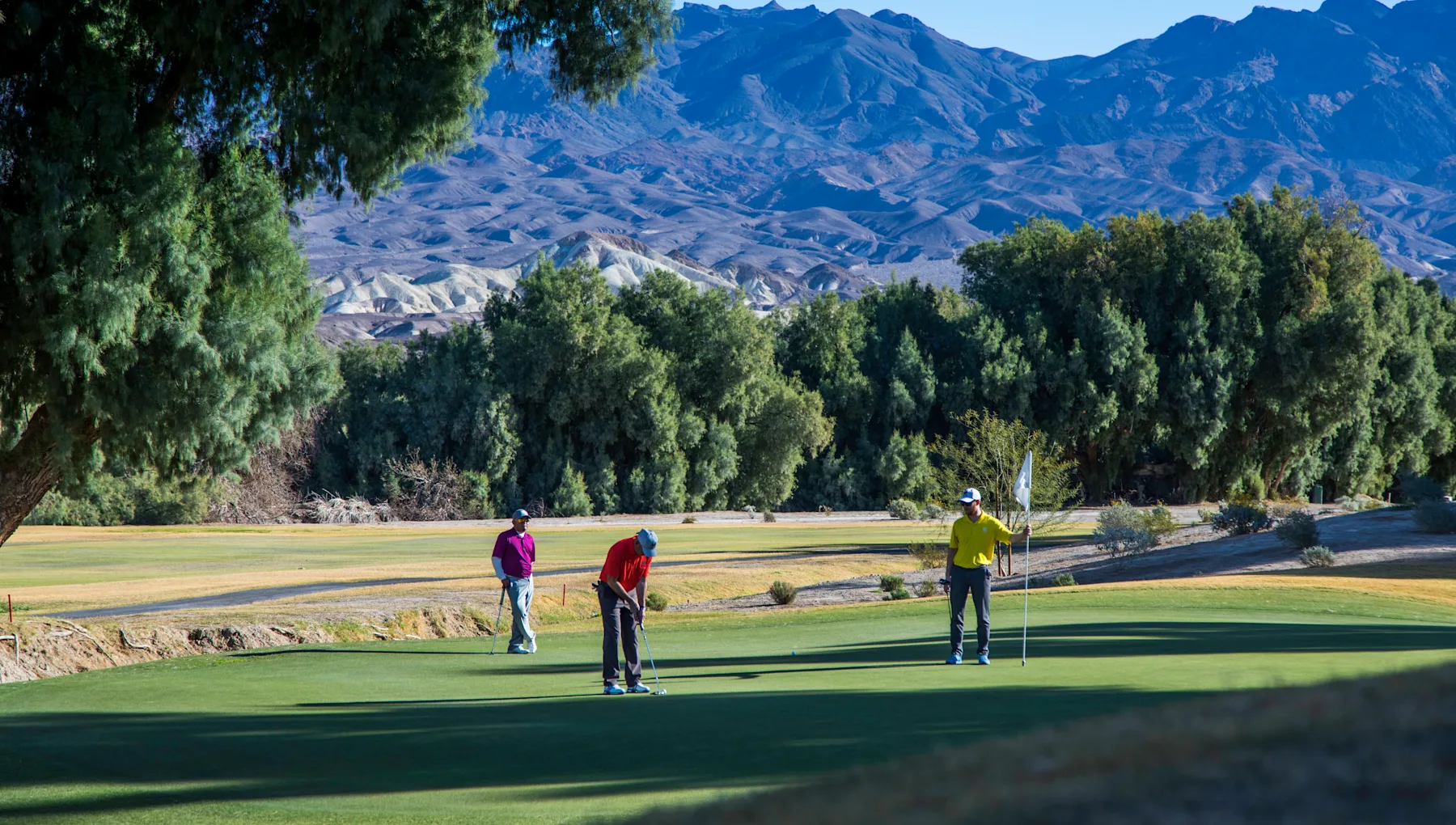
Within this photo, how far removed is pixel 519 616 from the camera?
18.4 meters

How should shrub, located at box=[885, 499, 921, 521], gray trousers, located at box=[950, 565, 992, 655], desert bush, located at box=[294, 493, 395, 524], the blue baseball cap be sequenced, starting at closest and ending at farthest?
the blue baseball cap → gray trousers, located at box=[950, 565, 992, 655] → shrub, located at box=[885, 499, 921, 521] → desert bush, located at box=[294, 493, 395, 524]

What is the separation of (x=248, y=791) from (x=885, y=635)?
1266 cm

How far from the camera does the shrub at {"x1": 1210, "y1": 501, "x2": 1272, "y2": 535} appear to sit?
129ft

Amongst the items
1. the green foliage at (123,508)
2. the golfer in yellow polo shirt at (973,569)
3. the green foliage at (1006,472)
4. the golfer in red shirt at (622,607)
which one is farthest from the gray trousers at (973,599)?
the green foliage at (123,508)

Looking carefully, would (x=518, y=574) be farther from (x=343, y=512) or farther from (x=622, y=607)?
(x=343, y=512)

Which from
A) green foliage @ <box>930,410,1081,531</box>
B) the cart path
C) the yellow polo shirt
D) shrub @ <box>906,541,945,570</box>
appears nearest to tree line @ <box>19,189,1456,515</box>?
green foliage @ <box>930,410,1081,531</box>

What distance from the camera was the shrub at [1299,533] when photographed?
31.2 m

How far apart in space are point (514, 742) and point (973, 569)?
6753 mm

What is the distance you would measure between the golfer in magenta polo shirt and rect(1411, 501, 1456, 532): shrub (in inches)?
954

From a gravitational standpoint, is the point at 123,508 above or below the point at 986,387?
below

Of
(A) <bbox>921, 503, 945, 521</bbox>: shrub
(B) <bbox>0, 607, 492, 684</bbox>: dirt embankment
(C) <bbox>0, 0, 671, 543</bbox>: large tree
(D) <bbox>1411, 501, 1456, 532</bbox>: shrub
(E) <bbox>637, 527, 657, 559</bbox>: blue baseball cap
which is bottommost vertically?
(B) <bbox>0, 607, 492, 684</bbox>: dirt embankment

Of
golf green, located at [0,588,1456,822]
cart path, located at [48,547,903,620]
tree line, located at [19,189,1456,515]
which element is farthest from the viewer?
tree line, located at [19,189,1456,515]

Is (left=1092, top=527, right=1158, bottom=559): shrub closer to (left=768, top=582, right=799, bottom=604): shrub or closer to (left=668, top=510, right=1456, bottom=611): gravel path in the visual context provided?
(left=668, top=510, right=1456, bottom=611): gravel path

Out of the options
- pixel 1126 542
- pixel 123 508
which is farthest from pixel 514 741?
pixel 123 508
